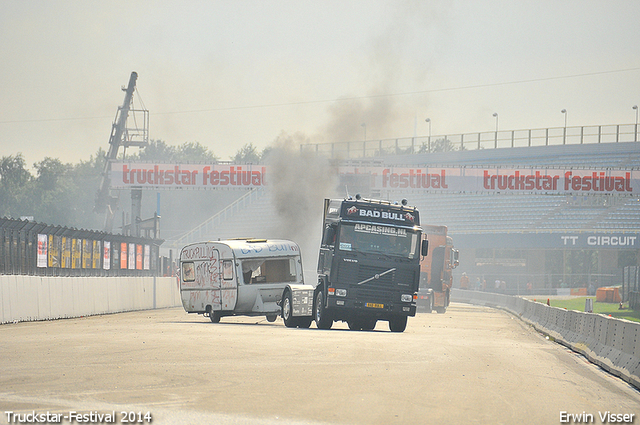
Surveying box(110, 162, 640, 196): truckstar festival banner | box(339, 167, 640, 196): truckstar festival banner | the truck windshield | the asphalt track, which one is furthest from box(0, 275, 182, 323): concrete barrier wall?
box(339, 167, 640, 196): truckstar festival banner

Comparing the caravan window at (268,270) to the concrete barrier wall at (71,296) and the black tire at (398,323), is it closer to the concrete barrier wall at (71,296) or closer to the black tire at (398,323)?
the black tire at (398,323)

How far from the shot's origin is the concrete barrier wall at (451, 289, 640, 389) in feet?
47.7

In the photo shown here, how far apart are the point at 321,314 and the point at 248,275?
11.9ft

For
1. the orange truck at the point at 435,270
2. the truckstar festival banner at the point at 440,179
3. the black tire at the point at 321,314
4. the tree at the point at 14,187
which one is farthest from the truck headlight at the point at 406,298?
the tree at the point at 14,187

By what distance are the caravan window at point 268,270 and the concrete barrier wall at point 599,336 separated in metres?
7.95

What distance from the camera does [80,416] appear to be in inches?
332

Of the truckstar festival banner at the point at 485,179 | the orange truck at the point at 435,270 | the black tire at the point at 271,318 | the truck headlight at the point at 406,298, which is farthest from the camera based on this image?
the truckstar festival banner at the point at 485,179

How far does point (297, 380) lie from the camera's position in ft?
38.5

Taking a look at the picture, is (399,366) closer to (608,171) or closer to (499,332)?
(499,332)

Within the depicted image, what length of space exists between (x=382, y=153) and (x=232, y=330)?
62343 mm

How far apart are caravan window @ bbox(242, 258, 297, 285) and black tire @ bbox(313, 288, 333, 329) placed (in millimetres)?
2948

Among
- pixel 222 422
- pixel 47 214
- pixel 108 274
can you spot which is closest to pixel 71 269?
pixel 108 274

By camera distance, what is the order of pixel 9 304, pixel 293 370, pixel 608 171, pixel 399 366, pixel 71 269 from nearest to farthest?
pixel 293 370, pixel 399 366, pixel 9 304, pixel 71 269, pixel 608 171

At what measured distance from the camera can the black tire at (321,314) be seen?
23594 mm
